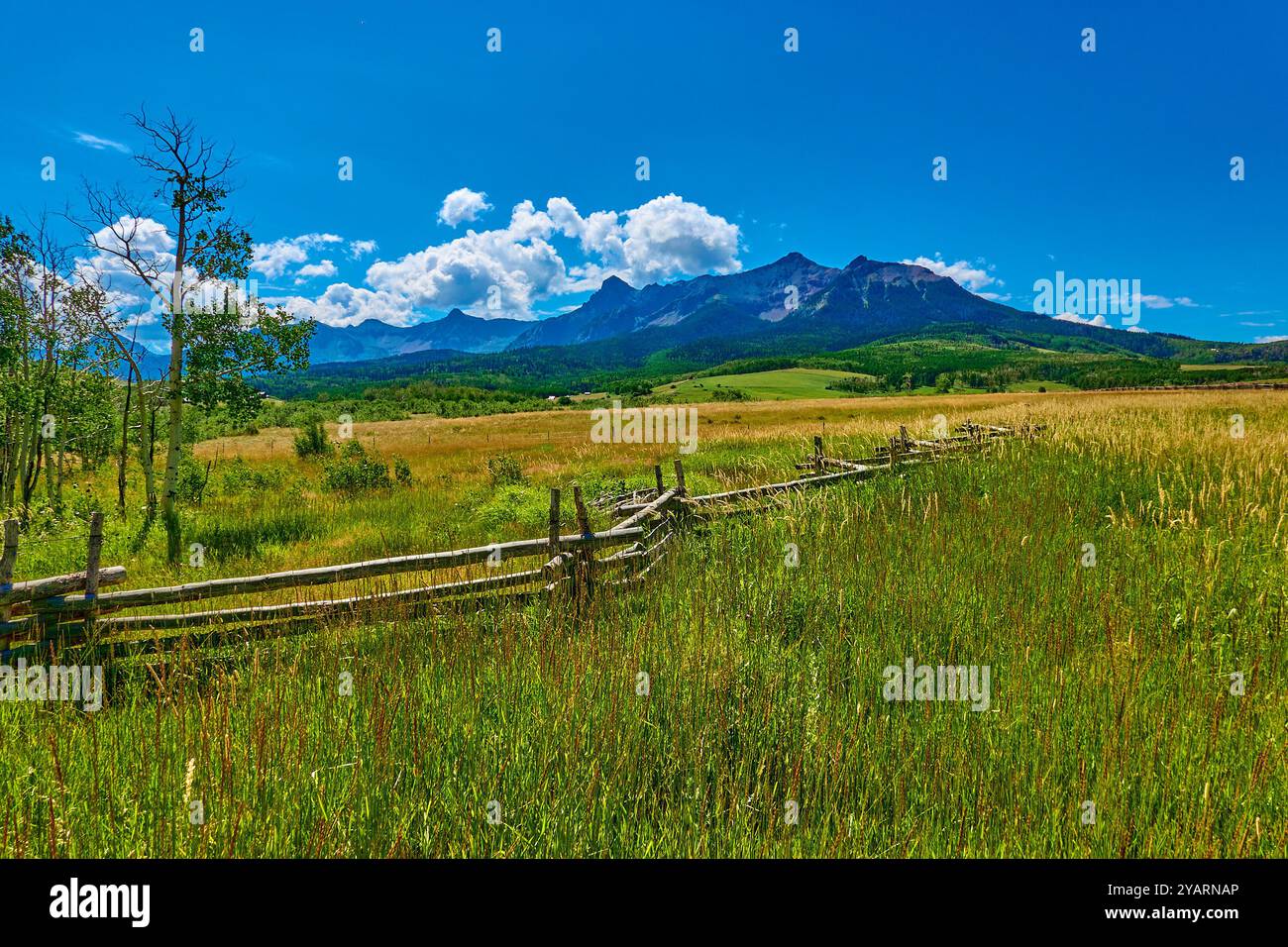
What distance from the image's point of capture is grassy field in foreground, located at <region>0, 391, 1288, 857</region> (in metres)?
2.02

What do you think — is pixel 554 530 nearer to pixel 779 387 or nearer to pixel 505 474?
pixel 505 474

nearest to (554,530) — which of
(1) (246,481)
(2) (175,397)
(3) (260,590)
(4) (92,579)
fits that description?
(3) (260,590)

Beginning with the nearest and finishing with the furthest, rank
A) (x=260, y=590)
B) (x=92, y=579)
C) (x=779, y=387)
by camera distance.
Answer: (x=92, y=579) < (x=260, y=590) < (x=779, y=387)

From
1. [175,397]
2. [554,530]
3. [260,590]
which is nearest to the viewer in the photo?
[260,590]

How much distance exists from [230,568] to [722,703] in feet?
31.0

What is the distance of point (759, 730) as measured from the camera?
2715 millimetres

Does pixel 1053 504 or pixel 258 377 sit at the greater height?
pixel 258 377

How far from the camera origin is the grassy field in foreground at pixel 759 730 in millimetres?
2022

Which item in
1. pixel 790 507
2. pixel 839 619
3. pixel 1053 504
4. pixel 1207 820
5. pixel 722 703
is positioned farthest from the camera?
pixel 790 507

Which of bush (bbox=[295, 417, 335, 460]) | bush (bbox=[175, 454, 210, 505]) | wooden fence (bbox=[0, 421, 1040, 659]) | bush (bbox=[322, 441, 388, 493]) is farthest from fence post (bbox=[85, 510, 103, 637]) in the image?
bush (bbox=[295, 417, 335, 460])

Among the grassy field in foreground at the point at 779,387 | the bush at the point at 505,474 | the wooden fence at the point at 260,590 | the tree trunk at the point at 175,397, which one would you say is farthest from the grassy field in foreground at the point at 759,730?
the grassy field in foreground at the point at 779,387
